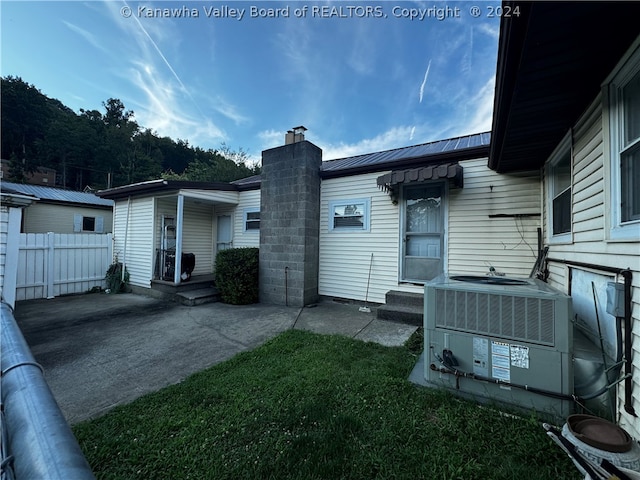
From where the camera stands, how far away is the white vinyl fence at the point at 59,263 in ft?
21.4

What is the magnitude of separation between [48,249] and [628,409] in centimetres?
1064

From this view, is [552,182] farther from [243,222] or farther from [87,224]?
[87,224]

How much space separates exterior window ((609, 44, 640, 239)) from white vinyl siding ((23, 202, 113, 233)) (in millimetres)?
16911

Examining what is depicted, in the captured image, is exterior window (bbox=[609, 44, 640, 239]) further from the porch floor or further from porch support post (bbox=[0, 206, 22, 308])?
the porch floor

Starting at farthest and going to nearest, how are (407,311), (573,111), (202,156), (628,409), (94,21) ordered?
(202,156) → (407,311) → (94,21) → (573,111) → (628,409)

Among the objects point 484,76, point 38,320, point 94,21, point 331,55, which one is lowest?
point 38,320

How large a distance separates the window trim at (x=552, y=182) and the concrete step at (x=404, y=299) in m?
2.23

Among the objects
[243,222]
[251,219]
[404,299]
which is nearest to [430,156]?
[404,299]

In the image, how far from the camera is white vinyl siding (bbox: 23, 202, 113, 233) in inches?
440

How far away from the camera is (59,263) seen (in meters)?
7.09

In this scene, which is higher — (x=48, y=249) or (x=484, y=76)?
(x=484, y=76)

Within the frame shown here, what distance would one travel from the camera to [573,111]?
263 centimetres

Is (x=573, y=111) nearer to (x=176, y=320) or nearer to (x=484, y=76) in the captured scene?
(x=484, y=76)

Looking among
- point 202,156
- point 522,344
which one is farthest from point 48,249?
point 202,156
